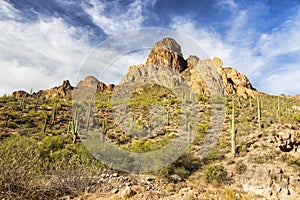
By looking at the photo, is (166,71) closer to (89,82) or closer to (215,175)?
(89,82)

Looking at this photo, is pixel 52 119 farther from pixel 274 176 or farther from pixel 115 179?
pixel 274 176

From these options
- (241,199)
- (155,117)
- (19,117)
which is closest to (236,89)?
(155,117)

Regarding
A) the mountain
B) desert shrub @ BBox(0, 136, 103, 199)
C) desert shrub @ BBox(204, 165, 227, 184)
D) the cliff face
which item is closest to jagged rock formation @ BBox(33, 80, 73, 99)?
the mountain

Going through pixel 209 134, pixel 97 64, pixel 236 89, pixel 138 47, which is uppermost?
pixel 236 89

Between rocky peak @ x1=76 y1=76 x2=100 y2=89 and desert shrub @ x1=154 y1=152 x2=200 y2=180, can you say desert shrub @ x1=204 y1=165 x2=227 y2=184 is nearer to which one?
desert shrub @ x1=154 y1=152 x2=200 y2=180

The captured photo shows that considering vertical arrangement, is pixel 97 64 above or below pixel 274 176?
above

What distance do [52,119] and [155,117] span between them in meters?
7.72

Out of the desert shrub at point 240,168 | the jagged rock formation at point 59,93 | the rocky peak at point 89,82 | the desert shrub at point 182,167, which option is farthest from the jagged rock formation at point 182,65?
the jagged rock formation at point 59,93

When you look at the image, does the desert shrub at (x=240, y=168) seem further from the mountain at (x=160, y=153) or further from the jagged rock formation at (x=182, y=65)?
the jagged rock formation at (x=182, y=65)

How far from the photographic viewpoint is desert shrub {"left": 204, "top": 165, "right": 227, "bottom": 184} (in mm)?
8055

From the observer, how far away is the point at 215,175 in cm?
823

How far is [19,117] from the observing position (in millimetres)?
17859

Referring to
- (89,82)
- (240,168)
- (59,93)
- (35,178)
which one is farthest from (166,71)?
(59,93)

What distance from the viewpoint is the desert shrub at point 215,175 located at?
26.4 feet
